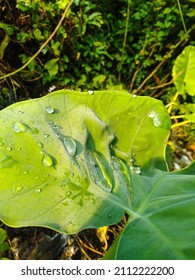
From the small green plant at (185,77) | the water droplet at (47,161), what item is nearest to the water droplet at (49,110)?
the water droplet at (47,161)

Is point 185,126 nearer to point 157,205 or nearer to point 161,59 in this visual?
point 161,59

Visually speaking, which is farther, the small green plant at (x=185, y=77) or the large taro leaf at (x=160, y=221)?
the small green plant at (x=185, y=77)

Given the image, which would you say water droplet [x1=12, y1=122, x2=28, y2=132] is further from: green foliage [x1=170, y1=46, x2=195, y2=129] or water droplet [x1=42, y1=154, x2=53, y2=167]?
green foliage [x1=170, y1=46, x2=195, y2=129]

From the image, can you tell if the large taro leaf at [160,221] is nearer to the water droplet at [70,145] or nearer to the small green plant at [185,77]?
the water droplet at [70,145]

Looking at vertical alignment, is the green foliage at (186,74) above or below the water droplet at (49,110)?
below

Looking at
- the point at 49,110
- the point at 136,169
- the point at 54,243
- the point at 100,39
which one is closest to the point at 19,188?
the point at 49,110

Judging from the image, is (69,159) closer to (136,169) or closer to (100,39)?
(136,169)
